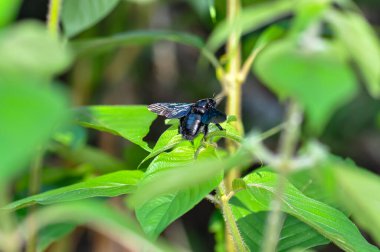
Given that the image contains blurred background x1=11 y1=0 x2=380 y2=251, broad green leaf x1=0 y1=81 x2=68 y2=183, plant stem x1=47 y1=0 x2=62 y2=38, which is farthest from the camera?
blurred background x1=11 y1=0 x2=380 y2=251

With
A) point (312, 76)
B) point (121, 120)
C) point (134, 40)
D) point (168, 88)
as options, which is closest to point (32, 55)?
point (312, 76)

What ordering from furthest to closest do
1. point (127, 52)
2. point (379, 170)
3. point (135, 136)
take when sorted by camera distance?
point (379, 170), point (127, 52), point (135, 136)

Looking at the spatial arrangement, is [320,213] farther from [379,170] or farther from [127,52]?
[379,170]

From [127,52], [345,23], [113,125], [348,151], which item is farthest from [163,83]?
[345,23]

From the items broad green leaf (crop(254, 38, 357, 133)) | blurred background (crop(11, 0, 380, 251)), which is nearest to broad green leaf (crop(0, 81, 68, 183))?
broad green leaf (crop(254, 38, 357, 133))

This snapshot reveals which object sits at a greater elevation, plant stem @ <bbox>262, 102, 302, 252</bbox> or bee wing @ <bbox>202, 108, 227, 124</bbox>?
plant stem @ <bbox>262, 102, 302, 252</bbox>

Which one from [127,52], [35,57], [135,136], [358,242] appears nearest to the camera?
[35,57]

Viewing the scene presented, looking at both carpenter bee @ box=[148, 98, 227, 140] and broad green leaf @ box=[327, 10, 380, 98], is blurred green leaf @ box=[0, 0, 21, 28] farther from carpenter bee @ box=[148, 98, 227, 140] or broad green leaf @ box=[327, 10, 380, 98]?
carpenter bee @ box=[148, 98, 227, 140]
